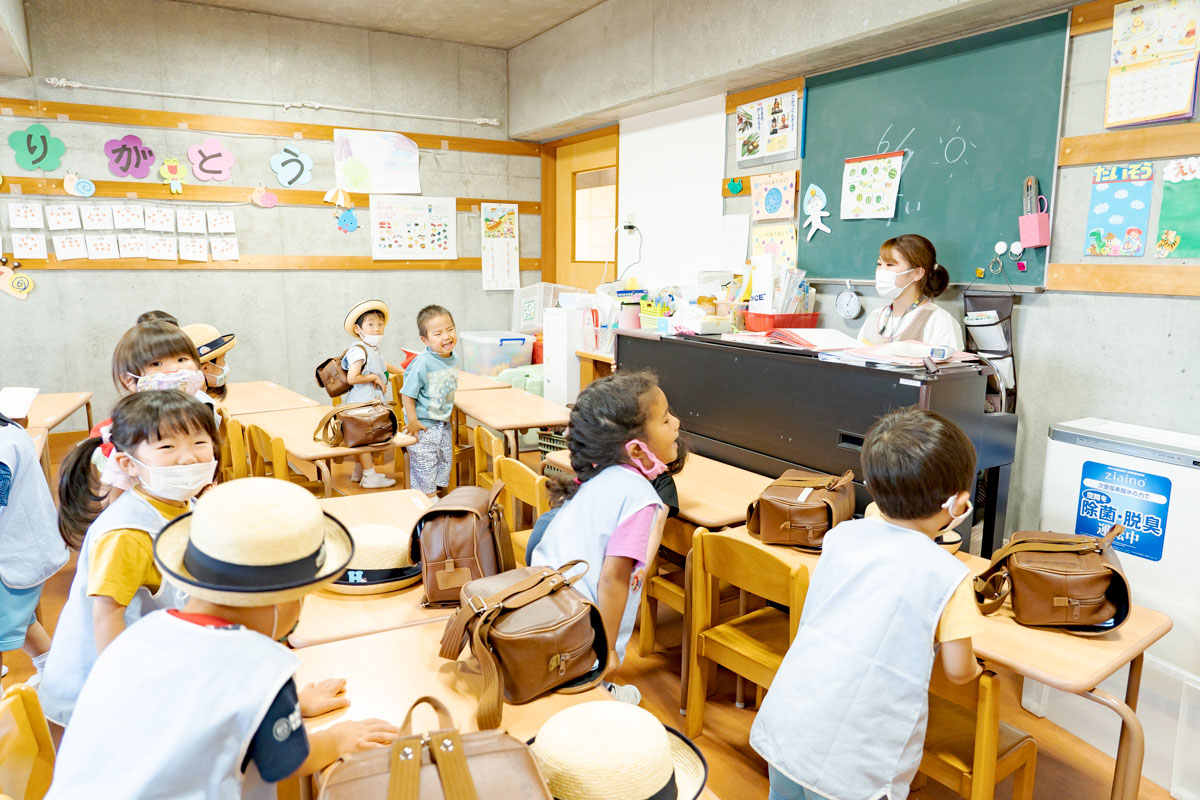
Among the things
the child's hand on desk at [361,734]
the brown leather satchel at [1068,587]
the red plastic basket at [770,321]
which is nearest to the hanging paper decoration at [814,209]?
the red plastic basket at [770,321]

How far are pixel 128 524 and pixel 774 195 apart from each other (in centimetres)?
349

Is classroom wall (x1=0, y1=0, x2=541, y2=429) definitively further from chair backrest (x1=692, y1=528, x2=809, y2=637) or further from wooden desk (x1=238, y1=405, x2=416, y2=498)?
chair backrest (x1=692, y1=528, x2=809, y2=637)

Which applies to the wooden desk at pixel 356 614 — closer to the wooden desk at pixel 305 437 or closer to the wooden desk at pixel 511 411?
the wooden desk at pixel 305 437

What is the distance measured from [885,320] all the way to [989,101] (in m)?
0.95

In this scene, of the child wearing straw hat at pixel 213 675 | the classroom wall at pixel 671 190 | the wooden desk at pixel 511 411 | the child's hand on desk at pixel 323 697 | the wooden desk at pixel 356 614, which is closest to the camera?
the child wearing straw hat at pixel 213 675

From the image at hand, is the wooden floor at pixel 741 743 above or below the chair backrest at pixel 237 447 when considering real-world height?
below

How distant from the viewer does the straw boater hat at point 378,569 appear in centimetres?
178

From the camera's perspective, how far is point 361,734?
1133 millimetres

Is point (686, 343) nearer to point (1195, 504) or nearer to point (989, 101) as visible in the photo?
point (989, 101)

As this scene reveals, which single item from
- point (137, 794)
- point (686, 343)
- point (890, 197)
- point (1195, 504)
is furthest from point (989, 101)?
point (137, 794)

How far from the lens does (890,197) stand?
344cm

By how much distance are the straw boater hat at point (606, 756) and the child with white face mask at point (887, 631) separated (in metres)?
0.40

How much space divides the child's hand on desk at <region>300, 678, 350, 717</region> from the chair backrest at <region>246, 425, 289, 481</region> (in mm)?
1725

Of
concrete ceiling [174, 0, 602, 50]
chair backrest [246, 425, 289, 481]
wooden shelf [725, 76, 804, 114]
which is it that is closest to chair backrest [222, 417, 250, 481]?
chair backrest [246, 425, 289, 481]
